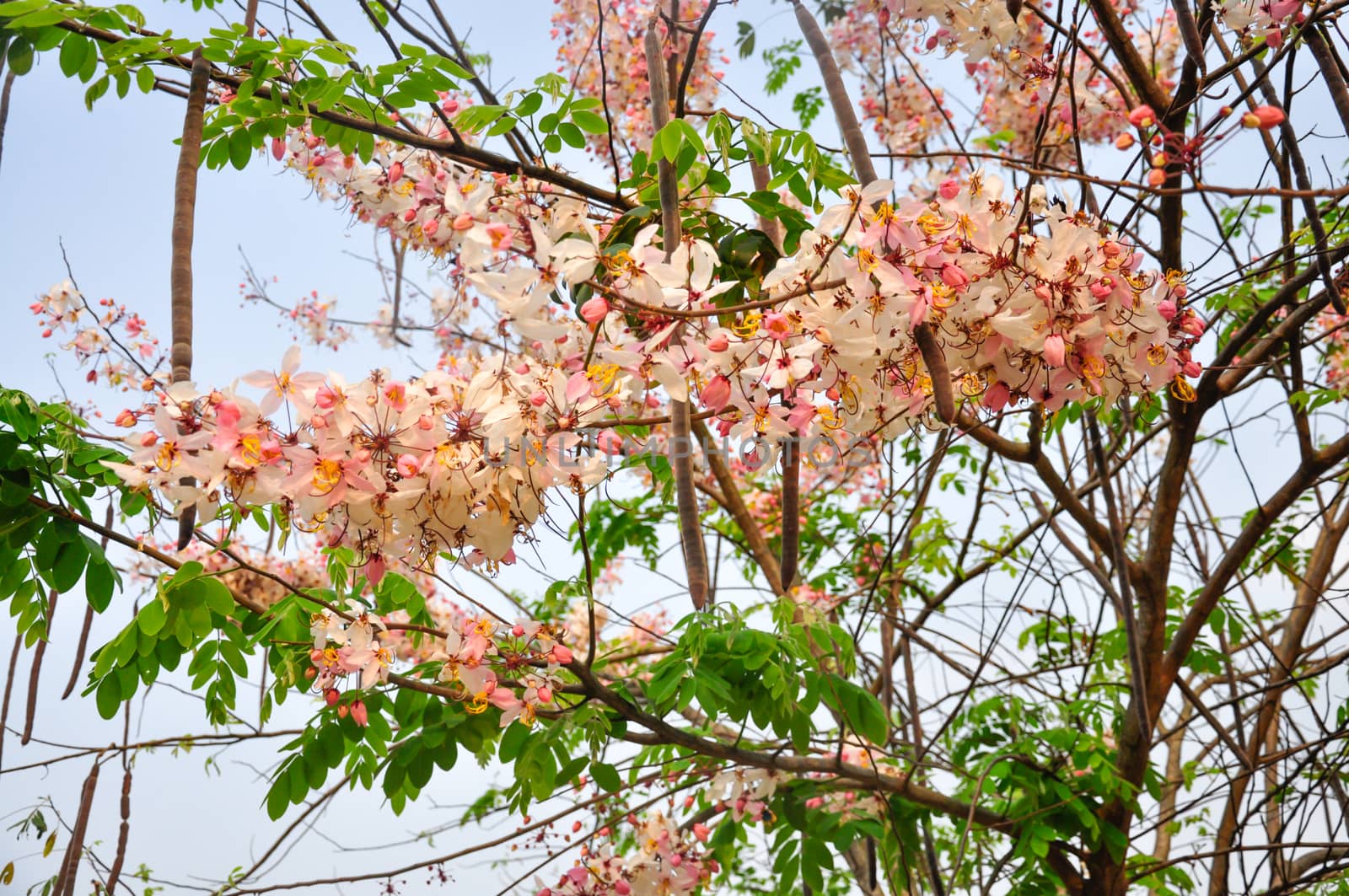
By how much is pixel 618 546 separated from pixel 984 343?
2307mm

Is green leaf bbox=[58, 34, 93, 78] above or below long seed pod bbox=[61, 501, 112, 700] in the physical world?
above

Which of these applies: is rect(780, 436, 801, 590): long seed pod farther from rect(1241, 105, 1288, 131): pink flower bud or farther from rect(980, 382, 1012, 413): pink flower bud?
rect(1241, 105, 1288, 131): pink flower bud

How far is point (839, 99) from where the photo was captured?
1267mm

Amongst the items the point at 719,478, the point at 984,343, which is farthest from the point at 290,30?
the point at 984,343

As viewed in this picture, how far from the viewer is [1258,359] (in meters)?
2.05

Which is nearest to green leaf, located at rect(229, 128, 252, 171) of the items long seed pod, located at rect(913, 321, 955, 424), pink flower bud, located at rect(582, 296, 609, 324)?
pink flower bud, located at rect(582, 296, 609, 324)

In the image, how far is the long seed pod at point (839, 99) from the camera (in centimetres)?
→ 116

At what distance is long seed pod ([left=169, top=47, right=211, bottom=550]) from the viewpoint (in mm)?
1103

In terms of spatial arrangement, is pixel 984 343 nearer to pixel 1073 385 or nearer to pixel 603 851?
pixel 1073 385

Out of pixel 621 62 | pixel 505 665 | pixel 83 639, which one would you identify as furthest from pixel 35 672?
pixel 621 62

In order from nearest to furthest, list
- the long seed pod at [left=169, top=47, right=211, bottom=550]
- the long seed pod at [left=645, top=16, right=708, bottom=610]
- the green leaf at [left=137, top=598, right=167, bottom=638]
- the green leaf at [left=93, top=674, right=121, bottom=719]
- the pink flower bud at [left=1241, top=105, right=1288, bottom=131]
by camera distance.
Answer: the pink flower bud at [left=1241, top=105, right=1288, bottom=131]
the long seed pod at [left=169, top=47, right=211, bottom=550]
the long seed pod at [left=645, top=16, right=708, bottom=610]
the green leaf at [left=137, top=598, right=167, bottom=638]
the green leaf at [left=93, top=674, right=121, bottom=719]

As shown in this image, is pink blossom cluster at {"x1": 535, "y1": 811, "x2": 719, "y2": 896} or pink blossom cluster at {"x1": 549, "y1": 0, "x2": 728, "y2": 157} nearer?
pink blossom cluster at {"x1": 535, "y1": 811, "x2": 719, "y2": 896}

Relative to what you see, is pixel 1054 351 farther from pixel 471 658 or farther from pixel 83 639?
pixel 83 639

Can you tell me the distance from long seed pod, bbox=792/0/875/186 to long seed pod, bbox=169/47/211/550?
0.75 m
